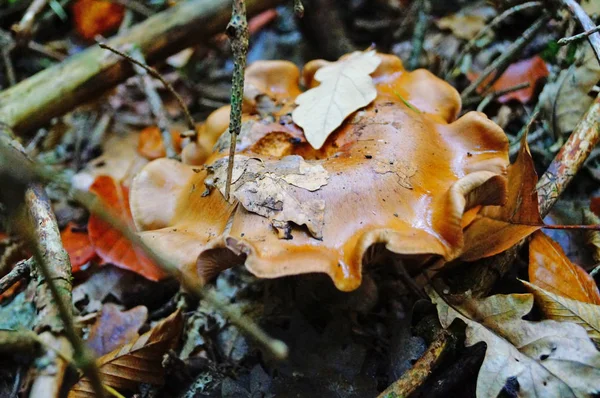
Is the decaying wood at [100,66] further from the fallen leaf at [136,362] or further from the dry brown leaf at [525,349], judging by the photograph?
the dry brown leaf at [525,349]

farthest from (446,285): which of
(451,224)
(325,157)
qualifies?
(325,157)

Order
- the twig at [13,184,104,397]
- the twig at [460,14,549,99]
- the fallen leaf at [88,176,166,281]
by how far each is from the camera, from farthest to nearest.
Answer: the twig at [460,14,549,99]
the fallen leaf at [88,176,166,281]
the twig at [13,184,104,397]

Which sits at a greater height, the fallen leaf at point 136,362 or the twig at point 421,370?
the twig at point 421,370

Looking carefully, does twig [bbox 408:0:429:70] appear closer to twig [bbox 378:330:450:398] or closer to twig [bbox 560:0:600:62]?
twig [bbox 560:0:600:62]

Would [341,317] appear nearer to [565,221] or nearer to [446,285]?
[446,285]

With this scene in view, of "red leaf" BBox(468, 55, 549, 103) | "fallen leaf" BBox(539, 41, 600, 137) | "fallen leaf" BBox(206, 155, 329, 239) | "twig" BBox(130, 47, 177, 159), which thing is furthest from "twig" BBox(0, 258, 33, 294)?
"red leaf" BBox(468, 55, 549, 103)

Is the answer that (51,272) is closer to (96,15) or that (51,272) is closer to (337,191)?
(337,191)

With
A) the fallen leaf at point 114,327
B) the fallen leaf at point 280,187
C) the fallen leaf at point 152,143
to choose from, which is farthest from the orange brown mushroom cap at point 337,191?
the fallen leaf at point 152,143
